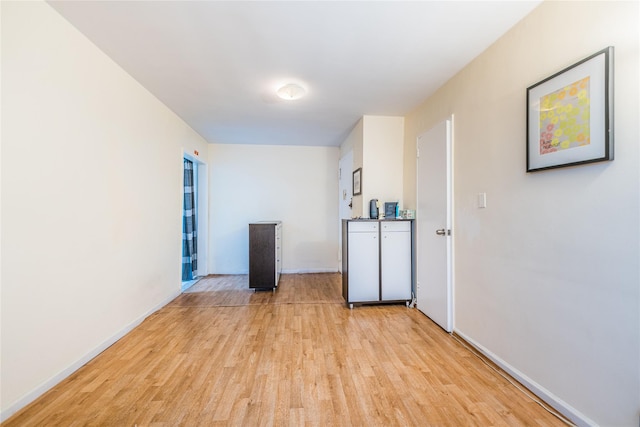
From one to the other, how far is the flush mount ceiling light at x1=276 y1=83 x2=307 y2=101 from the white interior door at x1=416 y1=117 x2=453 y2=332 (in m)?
1.43

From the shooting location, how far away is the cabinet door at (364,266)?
310 cm

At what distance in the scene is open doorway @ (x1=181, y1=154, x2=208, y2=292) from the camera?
411 cm

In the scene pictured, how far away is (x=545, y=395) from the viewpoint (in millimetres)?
1533

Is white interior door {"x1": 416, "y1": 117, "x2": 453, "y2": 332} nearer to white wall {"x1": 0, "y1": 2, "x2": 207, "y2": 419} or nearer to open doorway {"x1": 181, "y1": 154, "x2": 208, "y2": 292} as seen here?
white wall {"x1": 0, "y1": 2, "x2": 207, "y2": 419}

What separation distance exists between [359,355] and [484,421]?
2.84 feet

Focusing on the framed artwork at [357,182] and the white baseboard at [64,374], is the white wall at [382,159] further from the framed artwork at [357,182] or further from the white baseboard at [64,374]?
the white baseboard at [64,374]

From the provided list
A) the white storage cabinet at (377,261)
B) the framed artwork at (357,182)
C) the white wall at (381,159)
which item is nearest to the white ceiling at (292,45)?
the white wall at (381,159)

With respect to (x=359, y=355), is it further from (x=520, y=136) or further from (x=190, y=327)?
(x=520, y=136)

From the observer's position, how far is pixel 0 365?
4.47 feet

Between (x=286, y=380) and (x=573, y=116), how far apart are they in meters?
2.29

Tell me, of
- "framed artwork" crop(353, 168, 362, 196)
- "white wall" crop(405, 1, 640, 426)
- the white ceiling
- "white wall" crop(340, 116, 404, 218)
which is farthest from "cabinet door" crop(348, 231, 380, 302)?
the white ceiling

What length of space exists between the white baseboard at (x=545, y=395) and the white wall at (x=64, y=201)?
9.80 ft

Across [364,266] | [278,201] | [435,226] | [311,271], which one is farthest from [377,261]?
[278,201]

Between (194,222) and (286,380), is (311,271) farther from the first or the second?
(286,380)
